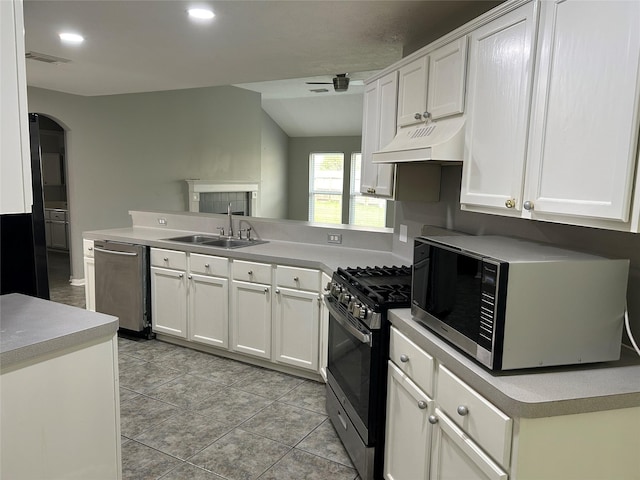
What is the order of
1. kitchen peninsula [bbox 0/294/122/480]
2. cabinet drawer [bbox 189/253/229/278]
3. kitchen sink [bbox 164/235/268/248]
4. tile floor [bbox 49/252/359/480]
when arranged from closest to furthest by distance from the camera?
kitchen peninsula [bbox 0/294/122/480]
tile floor [bbox 49/252/359/480]
cabinet drawer [bbox 189/253/229/278]
kitchen sink [bbox 164/235/268/248]

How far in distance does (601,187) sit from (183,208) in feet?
22.9

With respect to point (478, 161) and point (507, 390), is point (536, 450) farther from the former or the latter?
point (478, 161)

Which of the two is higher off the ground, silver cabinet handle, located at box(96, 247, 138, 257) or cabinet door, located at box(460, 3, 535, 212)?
cabinet door, located at box(460, 3, 535, 212)

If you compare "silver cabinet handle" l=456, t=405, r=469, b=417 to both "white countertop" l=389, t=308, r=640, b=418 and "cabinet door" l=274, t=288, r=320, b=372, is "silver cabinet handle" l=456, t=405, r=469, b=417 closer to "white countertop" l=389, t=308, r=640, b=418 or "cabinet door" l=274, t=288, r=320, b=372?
"white countertop" l=389, t=308, r=640, b=418

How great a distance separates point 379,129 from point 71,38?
2.28 meters

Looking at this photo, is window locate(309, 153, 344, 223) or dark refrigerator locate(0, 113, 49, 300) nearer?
dark refrigerator locate(0, 113, 49, 300)

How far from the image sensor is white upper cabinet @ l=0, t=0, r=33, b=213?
123 centimetres

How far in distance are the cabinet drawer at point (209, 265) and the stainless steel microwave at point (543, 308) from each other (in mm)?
2408

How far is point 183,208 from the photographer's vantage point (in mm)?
7609

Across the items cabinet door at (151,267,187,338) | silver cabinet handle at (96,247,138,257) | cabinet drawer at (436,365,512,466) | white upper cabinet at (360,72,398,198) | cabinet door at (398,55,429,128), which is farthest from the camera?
silver cabinet handle at (96,247,138,257)

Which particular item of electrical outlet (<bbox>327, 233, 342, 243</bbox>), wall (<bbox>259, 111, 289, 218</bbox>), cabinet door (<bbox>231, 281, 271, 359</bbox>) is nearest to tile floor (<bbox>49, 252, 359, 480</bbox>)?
cabinet door (<bbox>231, 281, 271, 359</bbox>)

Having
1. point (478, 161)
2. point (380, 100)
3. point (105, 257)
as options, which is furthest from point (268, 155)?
point (478, 161)

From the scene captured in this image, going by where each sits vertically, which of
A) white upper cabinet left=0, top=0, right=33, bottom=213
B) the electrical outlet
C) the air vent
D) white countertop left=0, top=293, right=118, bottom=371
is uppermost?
the air vent

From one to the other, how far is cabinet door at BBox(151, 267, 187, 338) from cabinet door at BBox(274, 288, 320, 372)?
953mm
